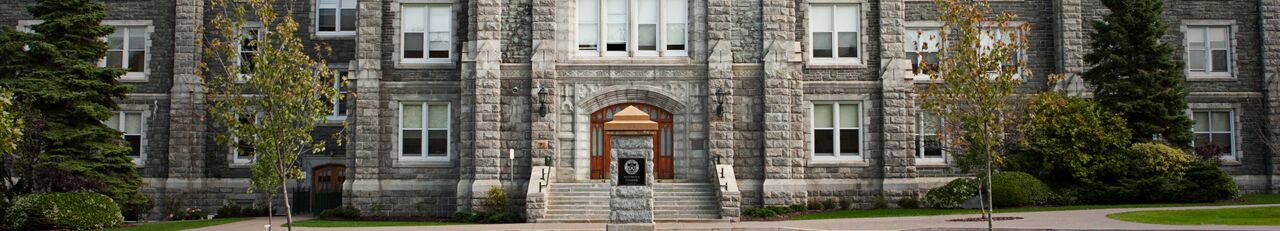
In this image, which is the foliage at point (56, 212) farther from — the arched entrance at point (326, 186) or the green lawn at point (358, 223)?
the arched entrance at point (326, 186)

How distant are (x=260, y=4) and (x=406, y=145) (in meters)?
9.80

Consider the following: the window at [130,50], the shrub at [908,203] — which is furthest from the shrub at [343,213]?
the shrub at [908,203]

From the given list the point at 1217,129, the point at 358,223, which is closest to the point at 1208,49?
the point at 1217,129

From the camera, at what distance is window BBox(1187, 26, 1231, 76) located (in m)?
33.3

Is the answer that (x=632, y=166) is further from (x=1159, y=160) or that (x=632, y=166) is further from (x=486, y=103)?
(x=1159, y=160)

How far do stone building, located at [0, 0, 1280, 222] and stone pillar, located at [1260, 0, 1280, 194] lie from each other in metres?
5.97

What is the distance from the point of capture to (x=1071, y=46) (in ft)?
104

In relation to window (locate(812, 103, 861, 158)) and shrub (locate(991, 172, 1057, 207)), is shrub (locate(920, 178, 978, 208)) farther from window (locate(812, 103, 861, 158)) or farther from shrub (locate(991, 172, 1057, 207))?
window (locate(812, 103, 861, 158))

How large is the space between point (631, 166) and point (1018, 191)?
11.0 m

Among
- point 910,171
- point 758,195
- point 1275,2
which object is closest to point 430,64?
point 758,195

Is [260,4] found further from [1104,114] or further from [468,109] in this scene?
[1104,114]

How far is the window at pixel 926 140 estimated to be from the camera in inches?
1228

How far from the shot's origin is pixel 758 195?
93.0 feet

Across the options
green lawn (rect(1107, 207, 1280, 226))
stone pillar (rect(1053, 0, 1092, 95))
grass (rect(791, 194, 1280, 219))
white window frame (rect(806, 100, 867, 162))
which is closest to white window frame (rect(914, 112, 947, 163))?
white window frame (rect(806, 100, 867, 162))
